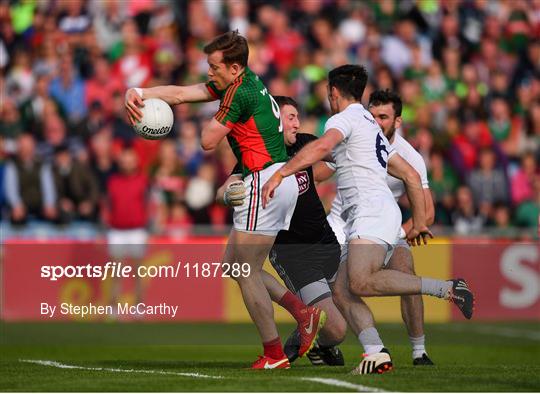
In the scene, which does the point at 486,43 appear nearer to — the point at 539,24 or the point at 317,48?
the point at 539,24

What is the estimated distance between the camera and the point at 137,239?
1889 centimetres

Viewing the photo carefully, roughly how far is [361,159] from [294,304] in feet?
4.85

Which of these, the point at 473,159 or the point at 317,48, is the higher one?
the point at 317,48

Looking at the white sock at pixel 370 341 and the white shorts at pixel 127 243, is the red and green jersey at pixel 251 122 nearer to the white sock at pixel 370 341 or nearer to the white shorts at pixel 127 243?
the white sock at pixel 370 341

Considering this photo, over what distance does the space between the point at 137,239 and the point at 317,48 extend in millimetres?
5754

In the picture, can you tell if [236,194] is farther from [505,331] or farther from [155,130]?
[505,331]

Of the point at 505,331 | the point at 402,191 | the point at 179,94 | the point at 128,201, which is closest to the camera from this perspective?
the point at 179,94

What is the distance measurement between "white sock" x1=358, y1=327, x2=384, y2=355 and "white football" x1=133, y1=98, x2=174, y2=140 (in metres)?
2.30

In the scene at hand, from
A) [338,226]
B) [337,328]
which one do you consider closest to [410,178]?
[337,328]

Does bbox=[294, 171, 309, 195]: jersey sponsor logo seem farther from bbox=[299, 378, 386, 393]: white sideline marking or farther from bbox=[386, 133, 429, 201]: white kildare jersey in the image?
bbox=[299, 378, 386, 393]: white sideline marking

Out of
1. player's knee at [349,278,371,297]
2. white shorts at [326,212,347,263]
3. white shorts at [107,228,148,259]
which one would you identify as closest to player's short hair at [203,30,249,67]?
player's knee at [349,278,371,297]

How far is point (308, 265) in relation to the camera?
12.4 m

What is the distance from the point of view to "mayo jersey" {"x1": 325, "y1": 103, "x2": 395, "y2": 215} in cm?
1110

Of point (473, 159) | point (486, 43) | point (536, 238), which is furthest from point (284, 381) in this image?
point (486, 43)
